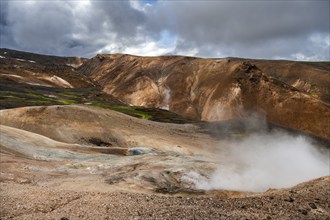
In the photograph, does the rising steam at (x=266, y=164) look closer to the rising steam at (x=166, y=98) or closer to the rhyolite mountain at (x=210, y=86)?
the rhyolite mountain at (x=210, y=86)

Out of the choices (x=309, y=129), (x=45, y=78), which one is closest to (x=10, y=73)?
(x=45, y=78)

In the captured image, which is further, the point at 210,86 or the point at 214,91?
the point at 210,86

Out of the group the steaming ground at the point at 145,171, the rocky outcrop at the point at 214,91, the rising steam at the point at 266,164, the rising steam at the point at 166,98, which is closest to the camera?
the steaming ground at the point at 145,171

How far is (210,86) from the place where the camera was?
140500 mm

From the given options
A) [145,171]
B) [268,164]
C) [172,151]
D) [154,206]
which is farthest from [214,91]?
[154,206]

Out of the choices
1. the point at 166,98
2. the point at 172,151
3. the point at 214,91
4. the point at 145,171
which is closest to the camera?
the point at 145,171

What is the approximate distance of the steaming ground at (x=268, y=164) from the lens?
38.1 meters

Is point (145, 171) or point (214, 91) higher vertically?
point (214, 91)

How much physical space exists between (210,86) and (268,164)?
8798 centimetres

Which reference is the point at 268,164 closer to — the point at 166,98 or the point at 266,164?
the point at 266,164

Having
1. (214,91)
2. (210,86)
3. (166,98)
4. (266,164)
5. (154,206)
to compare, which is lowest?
(266,164)

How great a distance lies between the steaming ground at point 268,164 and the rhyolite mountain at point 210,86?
3277cm

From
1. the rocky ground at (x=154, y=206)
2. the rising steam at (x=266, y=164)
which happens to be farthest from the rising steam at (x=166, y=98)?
the rocky ground at (x=154, y=206)

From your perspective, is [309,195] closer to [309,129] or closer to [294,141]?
[294,141]
